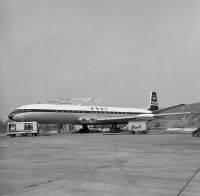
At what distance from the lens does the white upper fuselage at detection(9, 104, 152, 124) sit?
141ft

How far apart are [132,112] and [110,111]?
544 centimetres

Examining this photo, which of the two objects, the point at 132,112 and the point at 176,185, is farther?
the point at 132,112

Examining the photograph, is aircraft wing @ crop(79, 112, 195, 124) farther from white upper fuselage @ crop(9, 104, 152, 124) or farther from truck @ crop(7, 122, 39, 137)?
truck @ crop(7, 122, 39, 137)

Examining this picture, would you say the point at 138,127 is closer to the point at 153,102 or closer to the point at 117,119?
the point at 117,119

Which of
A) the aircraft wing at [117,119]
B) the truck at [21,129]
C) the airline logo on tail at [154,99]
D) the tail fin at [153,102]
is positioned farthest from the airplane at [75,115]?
the airline logo on tail at [154,99]

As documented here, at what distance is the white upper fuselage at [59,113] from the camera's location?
141ft

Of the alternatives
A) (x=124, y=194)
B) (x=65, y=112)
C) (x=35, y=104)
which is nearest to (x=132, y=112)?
(x=65, y=112)

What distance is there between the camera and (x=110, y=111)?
54344mm

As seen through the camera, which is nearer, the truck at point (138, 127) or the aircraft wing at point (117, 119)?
the truck at point (138, 127)

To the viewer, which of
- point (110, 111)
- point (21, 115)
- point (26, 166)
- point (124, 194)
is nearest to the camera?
point (124, 194)

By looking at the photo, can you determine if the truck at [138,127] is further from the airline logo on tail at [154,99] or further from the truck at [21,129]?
the airline logo on tail at [154,99]

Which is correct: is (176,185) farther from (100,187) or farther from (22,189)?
(22,189)

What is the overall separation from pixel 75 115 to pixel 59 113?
318 centimetres

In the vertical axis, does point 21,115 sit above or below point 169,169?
above
